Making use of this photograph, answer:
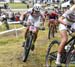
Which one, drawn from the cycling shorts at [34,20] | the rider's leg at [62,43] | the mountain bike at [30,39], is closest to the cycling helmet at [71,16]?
the rider's leg at [62,43]

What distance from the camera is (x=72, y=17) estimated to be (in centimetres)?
840

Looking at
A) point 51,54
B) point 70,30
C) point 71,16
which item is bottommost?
point 51,54

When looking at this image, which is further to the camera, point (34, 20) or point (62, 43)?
point (34, 20)

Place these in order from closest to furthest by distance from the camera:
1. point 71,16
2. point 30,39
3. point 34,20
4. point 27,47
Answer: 1. point 71,16
2. point 27,47
3. point 30,39
4. point 34,20

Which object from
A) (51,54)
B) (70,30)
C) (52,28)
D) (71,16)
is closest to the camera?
(70,30)

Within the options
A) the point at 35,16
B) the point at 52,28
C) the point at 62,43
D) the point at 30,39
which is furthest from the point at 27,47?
the point at 52,28

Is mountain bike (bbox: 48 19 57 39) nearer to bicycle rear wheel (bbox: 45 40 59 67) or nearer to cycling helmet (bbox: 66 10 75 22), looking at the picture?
bicycle rear wheel (bbox: 45 40 59 67)

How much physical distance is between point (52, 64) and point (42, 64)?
918 millimetres

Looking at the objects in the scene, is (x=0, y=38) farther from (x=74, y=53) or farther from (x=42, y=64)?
(x=74, y=53)

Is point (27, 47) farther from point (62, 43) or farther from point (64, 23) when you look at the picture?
point (64, 23)

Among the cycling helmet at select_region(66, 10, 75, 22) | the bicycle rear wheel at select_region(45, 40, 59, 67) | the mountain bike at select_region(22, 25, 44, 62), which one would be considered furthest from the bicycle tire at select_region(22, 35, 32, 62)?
the cycling helmet at select_region(66, 10, 75, 22)

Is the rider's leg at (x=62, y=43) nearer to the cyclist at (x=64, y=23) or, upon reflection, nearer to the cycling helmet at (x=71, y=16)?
the cyclist at (x=64, y=23)

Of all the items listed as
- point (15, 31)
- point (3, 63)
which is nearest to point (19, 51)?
point (3, 63)

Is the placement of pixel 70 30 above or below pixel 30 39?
above
